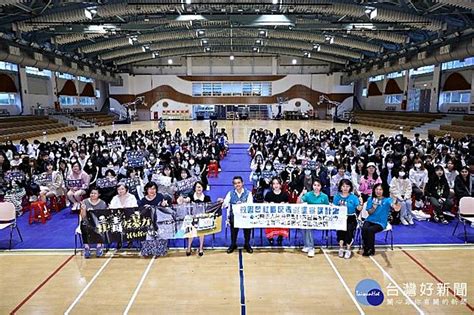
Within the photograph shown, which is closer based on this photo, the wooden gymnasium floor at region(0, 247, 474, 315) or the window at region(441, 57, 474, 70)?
the wooden gymnasium floor at region(0, 247, 474, 315)

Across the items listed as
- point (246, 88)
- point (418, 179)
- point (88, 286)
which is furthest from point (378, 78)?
point (88, 286)

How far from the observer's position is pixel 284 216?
6.22 metres

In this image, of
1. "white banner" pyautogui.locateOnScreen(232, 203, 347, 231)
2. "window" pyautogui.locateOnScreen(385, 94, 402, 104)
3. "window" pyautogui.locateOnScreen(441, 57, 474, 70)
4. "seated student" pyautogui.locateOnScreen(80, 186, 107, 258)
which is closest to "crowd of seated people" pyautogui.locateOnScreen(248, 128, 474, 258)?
"white banner" pyautogui.locateOnScreen(232, 203, 347, 231)

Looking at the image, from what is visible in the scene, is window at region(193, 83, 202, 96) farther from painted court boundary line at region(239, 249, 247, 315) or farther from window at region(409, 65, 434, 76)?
painted court boundary line at region(239, 249, 247, 315)

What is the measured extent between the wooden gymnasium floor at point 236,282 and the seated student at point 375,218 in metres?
0.27

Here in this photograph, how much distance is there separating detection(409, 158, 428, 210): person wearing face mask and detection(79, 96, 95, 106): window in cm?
3861

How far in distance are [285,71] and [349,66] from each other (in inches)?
342

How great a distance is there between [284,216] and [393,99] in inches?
1388

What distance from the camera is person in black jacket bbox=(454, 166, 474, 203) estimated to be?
752 cm

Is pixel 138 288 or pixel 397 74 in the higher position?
pixel 397 74

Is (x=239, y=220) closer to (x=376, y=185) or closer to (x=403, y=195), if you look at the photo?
(x=376, y=185)

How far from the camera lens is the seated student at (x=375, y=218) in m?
5.98

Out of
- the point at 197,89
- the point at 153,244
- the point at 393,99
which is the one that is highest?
the point at 197,89

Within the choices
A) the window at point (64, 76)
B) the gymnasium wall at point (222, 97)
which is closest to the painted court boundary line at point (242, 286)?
the window at point (64, 76)
